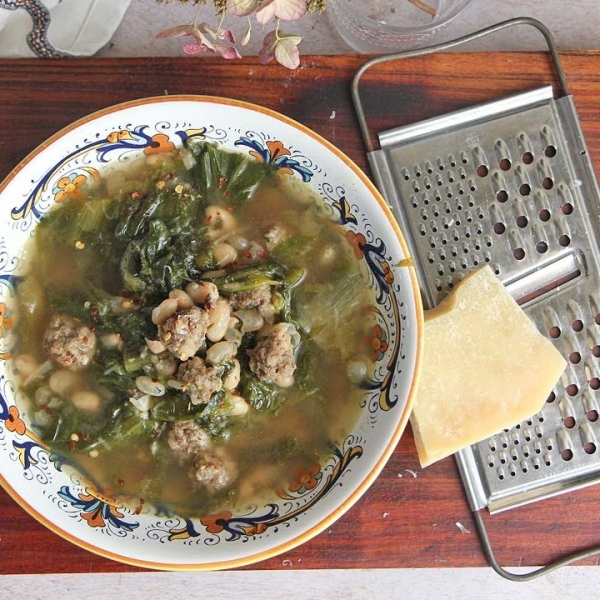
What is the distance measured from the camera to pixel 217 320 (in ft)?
8.59

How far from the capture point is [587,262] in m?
3.07

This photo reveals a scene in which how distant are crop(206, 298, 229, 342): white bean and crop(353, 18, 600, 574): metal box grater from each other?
3.11ft

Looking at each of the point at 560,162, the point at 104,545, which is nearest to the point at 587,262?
the point at 560,162

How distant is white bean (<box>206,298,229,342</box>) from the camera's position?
261cm

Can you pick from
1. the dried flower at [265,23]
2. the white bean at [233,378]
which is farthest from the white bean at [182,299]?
the dried flower at [265,23]

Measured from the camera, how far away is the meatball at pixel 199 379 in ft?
8.44

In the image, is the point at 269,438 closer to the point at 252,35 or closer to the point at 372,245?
the point at 372,245

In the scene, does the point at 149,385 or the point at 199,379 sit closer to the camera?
the point at 199,379

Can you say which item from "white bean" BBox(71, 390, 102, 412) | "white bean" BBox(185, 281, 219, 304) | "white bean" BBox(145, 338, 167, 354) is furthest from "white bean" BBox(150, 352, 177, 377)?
"white bean" BBox(71, 390, 102, 412)

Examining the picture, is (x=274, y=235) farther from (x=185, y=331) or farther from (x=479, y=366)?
(x=479, y=366)

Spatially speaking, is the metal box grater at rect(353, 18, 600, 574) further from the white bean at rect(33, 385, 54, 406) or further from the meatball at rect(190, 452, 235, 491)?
the white bean at rect(33, 385, 54, 406)

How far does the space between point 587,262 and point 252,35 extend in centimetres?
196

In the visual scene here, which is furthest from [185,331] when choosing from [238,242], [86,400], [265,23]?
[265,23]

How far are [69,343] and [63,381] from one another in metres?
0.20
